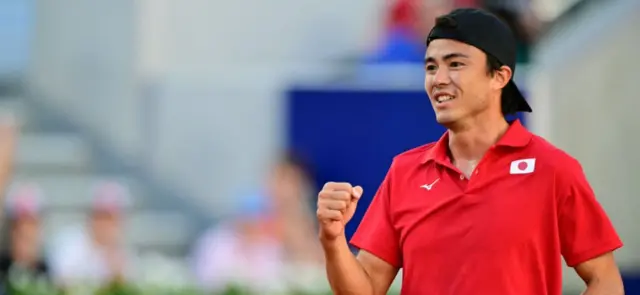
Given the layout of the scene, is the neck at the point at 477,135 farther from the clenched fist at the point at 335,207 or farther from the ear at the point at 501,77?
the clenched fist at the point at 335,207

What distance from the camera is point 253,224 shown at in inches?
416

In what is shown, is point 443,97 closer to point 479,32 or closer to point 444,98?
point 444,98

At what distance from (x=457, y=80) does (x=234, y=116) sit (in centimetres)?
847

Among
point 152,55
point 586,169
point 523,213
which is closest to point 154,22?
point 152,55

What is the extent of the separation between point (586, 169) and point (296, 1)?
4486 millimetres

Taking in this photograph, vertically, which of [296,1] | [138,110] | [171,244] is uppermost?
[296,1]

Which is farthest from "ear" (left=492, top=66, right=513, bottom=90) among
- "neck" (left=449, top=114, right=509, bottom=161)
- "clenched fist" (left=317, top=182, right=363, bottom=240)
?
"clenched fist" (left=317, top=182, right=363, bottom=240)

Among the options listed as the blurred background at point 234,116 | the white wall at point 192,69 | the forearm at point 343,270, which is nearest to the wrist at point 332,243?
the forearm at point 343,270

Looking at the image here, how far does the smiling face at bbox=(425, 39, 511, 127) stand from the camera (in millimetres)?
4797

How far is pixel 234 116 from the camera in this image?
13172 mm

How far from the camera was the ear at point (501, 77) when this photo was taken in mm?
4859

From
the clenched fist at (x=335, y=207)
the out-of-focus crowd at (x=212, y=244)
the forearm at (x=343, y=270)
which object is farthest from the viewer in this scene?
the out-of-focus crowd at (x=212, y=244)

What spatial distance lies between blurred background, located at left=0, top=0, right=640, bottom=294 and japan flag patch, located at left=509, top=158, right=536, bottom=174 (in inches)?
194

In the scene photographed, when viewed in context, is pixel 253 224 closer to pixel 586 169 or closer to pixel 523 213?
pixel 586 169
